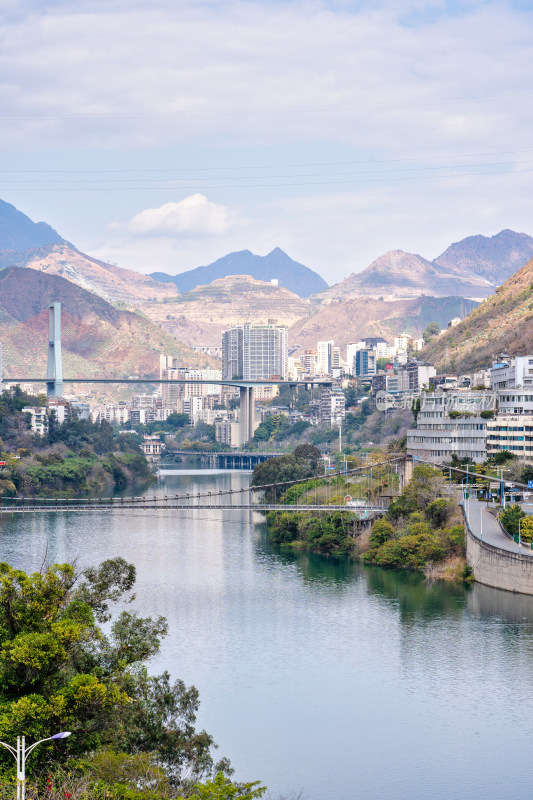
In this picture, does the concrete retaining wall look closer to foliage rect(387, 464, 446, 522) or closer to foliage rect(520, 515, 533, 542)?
foliage rect(520, 515, 533, 542)

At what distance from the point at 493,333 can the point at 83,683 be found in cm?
4881

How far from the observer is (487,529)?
25.1 m

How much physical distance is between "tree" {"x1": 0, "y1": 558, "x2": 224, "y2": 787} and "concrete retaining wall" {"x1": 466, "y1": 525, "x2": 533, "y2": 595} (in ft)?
33.9

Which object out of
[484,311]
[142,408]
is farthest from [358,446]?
[142,408]

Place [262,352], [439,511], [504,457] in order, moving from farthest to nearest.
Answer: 1. [262,352]
2. [504,457]
3. [439,511]

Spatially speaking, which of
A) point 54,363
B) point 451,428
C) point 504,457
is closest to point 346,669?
point 504,457

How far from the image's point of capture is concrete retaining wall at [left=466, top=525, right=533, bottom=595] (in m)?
22.2

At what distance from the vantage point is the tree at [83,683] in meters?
10.3

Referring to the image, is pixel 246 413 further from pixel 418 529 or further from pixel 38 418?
pixel 418 529

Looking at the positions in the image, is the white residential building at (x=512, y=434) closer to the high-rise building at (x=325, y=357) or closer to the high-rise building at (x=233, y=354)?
the high-rise building at (x=325, y=357)

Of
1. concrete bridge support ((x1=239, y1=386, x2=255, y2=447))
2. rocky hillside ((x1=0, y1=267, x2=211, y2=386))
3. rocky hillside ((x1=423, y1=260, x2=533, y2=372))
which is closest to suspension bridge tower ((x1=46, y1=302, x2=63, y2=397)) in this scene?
concrete bridge support ((x1=239, y1=386, x2=255, y2=447))

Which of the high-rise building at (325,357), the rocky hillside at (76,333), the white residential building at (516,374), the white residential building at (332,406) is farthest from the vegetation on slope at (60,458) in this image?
the rocky hillside at (76,333)

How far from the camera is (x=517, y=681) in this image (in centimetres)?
1709

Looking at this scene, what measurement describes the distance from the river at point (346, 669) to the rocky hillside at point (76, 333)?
399 feet
